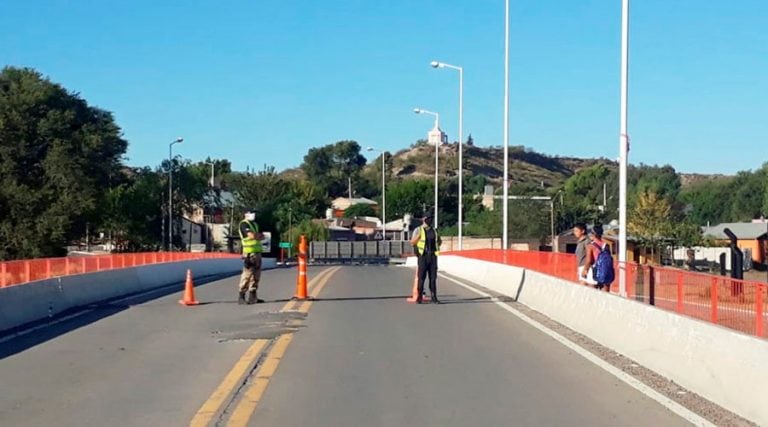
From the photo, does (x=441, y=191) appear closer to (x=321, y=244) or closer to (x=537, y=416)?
→ (x=321, y=244)

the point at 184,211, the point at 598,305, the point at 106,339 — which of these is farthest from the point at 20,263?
the point at 184,211

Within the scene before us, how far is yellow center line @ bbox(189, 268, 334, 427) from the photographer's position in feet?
28.7

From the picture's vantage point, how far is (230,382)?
34.6 ft

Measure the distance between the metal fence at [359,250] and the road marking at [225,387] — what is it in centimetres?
7991

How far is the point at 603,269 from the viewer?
1634 cm

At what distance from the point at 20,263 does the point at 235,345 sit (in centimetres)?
658

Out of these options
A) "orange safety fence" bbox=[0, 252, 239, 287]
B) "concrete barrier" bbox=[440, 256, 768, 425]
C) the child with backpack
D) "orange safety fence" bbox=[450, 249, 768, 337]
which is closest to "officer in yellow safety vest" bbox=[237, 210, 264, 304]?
"orange safety fence" bbox=[0, 252, 239, 287]

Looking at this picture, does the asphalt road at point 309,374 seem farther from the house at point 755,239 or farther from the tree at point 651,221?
the house at point 755,239

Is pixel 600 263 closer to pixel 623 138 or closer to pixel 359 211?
pixel 623 138

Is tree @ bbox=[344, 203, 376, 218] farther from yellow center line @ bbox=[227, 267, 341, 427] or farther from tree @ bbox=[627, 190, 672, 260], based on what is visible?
yellow center line @ bbox=[227, 267, 341, 427]

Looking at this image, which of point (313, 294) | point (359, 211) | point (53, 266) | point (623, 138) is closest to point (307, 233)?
point (359, 211)

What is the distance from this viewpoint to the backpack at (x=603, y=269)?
642 inches

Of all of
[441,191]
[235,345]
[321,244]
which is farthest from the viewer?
[441,191]

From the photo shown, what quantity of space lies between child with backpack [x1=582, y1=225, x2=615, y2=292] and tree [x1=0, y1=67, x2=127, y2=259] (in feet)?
168
